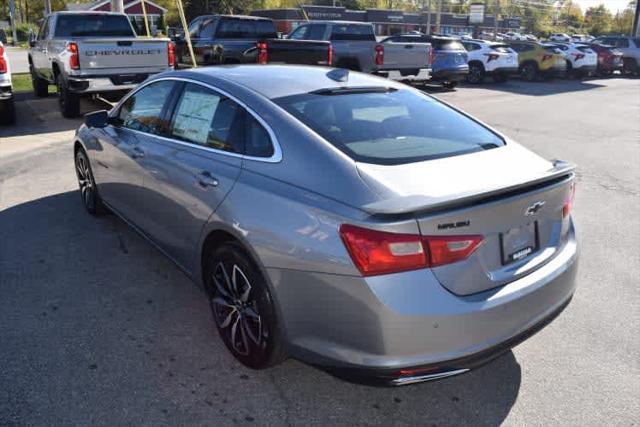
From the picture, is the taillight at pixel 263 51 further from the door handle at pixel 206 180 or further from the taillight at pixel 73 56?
the door handle at pixel 206 180

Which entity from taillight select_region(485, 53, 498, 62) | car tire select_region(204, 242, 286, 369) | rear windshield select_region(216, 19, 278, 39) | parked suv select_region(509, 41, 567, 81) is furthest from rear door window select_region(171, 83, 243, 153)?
parked suv select_region(509, 41, 567, 81)

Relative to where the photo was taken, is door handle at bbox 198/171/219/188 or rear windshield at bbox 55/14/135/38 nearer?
door handle at bbox 198/171/219/188

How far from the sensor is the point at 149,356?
3312mm

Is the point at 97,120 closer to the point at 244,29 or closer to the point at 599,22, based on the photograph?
the point at 244,29

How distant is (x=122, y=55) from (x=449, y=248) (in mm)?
9765

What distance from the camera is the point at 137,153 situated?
14.0 ft

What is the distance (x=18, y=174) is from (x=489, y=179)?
21.6 ft

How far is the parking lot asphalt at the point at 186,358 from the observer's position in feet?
9.39

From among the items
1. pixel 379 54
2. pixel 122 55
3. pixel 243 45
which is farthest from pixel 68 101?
pixel 379 54

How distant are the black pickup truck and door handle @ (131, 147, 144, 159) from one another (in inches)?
352

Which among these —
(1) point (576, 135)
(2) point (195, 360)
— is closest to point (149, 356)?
(2) point (195, 360)

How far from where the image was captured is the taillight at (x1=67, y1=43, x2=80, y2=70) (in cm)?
1018

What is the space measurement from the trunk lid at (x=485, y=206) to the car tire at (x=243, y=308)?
83 centimetres

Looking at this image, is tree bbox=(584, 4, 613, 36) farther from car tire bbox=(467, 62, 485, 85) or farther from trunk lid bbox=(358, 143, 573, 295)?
A: trunk lid bbox=(358, 143, 573, 295)
